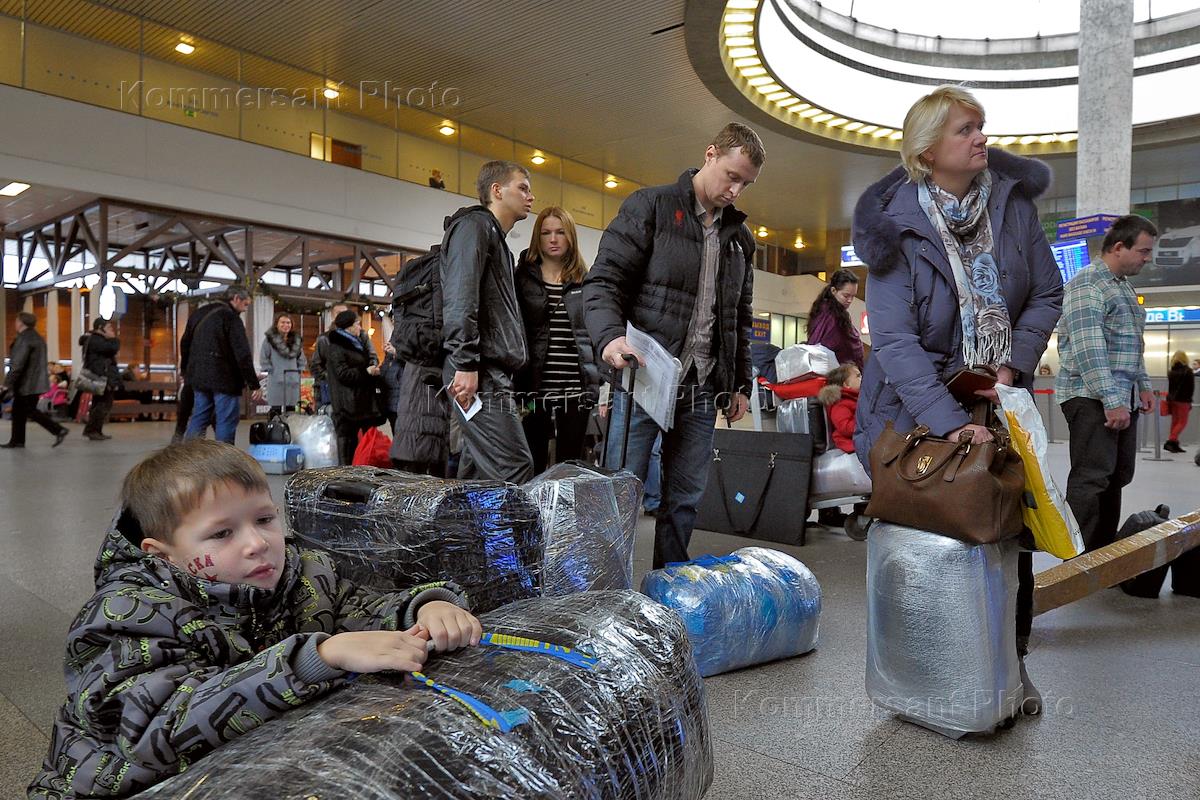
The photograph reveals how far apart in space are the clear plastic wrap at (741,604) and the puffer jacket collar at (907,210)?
102cm

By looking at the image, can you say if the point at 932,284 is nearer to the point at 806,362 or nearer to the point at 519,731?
the point at 519,731

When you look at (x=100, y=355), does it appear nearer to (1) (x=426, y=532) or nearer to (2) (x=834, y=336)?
(2) (x=834, y=336)

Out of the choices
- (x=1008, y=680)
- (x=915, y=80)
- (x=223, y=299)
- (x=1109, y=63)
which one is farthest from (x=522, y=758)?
(x=915, y=80)

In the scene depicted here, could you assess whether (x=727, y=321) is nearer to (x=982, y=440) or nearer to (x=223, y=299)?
(x=982, y=440)

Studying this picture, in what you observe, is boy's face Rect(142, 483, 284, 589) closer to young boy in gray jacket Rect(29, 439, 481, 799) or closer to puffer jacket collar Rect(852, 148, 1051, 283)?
young boy in gray jacket Rect(29, 439, 481, 799)

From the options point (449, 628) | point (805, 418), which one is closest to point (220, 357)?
point (805, 418)

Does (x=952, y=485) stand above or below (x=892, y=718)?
above

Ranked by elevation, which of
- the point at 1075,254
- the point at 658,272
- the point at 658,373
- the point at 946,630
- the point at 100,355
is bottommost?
the point at 946,630

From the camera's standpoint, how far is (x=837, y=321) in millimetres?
5758

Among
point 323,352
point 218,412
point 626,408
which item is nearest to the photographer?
point 626,408

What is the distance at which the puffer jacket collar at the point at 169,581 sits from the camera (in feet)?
3.55

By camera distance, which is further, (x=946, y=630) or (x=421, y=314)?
(x=421, y=314)

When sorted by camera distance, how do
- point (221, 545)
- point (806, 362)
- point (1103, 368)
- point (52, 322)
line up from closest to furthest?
point (221, 545), point (1103, 368), point (806, 362), point (52, 322)

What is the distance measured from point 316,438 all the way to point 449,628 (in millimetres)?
6894
